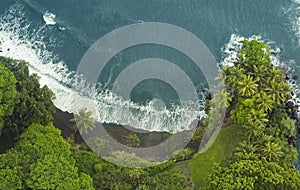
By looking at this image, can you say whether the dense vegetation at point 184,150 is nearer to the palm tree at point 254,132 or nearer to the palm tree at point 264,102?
the palm tree at point 254,132

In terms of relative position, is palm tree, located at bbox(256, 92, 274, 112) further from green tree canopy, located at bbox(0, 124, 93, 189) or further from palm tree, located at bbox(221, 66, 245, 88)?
green tree canopy, located at bbox(0, 124, 93, 189)

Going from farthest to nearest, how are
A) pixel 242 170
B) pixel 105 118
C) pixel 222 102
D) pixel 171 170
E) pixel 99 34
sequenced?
1. pixel 99 34
2. pixel 105 118
3. pixel 222 102
4. pixel 171 170
5. pixel 242 170

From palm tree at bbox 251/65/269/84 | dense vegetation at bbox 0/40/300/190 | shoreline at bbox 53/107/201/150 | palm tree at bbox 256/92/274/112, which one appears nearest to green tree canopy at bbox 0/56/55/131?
dense vegetation at bbox 0/40/300/190

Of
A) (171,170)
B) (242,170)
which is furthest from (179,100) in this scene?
(242,170)

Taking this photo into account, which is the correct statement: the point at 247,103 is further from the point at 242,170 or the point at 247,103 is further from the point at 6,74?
the point at 6,74

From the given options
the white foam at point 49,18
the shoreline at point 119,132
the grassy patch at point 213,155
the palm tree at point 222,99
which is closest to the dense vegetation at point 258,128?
the palm tree at point 222,99
